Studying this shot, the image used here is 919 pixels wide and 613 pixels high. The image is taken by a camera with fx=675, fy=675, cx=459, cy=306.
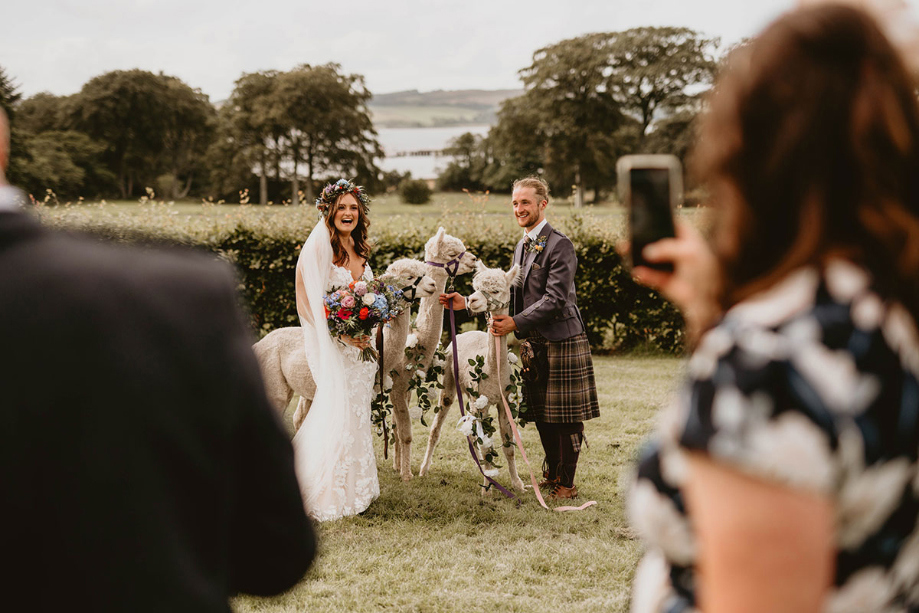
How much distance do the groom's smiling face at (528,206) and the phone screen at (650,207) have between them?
4.79 meters

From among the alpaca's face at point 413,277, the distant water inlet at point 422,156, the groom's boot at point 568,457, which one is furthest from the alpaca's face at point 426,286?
the distant water inlet at point 422,156

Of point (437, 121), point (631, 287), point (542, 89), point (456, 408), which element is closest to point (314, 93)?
point (437, 121)

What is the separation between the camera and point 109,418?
1.05 m

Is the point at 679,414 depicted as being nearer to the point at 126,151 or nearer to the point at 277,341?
the point at 277,341

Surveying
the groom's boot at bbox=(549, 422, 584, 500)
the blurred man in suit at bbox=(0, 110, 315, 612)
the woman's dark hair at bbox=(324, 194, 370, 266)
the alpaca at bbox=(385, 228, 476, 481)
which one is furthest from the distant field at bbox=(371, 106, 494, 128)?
the blurred man in suit at bbox=(0, 110, 315, 612)

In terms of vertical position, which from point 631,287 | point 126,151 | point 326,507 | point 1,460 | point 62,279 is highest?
point 126,151

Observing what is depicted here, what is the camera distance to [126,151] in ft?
208

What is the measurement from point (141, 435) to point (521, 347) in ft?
18.4

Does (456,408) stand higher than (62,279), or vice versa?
(62,279)

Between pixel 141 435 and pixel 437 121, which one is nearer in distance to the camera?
pixel 141 435

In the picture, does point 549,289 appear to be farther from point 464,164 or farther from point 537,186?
point 464,164

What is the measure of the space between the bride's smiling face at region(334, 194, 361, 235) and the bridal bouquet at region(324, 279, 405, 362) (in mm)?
591

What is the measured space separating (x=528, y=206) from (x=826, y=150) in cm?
522

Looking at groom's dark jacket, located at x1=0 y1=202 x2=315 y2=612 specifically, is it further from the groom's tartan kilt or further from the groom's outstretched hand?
the groom's tartan kilt
